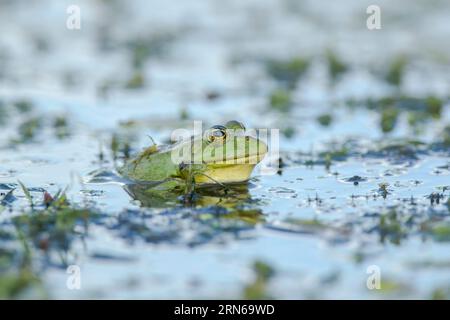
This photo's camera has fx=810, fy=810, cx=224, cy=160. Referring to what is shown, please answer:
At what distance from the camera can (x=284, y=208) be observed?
6.54 metres

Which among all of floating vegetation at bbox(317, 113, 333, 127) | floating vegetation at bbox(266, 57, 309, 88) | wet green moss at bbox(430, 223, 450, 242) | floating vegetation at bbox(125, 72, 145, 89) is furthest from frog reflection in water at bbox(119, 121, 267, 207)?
floating vegetation at bbox(266, 57, 309, 88)

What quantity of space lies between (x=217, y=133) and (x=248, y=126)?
10.3ft

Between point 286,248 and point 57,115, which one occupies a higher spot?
point 57,115

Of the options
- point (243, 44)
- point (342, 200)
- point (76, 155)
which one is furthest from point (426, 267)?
point (243, 44)

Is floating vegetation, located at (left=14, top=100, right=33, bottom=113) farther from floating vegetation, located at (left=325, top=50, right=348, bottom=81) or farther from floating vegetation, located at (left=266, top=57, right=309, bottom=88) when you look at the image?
floating vegetation, located at (left=325, top=50, right=348, bottom=81)

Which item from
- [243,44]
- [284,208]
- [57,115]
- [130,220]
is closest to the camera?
[130,220]

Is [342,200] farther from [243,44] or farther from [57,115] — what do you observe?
[243,44]

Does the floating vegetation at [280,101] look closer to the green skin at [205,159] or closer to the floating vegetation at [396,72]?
the floating vegetation at [396,72]

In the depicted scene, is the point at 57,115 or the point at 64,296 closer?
the point at 64,296

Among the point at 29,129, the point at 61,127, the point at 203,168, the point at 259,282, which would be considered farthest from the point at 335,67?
the point at 259,282

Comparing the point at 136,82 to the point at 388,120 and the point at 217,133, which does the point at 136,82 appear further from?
the point at 217,133

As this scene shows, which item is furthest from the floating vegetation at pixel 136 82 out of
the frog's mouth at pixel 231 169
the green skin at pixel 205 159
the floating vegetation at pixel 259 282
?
the floating vegetation at pixel 259 282
